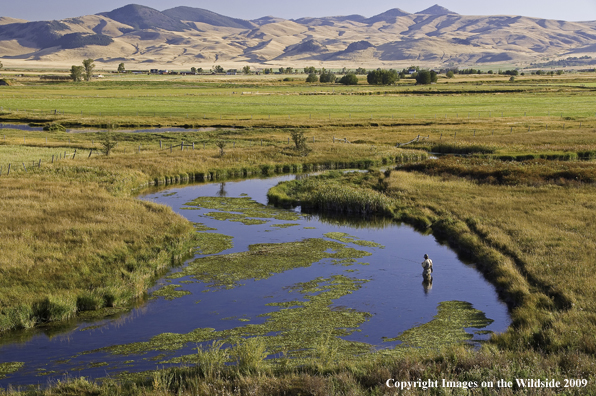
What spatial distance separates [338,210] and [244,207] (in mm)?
5931

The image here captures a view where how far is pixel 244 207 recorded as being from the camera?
116 feet

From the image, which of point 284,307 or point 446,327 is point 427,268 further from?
point 284,307

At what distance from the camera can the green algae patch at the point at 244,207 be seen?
3325cm

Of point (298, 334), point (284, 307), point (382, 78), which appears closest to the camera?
point (298, 334)

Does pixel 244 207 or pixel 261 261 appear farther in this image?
pixel 244 207

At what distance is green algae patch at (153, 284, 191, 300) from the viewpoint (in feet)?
66.2

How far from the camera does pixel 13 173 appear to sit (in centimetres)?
4003

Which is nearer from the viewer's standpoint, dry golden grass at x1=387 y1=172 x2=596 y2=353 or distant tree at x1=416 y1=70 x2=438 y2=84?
dry golden grass at x1=387 y1=172 x2=596 y2=353

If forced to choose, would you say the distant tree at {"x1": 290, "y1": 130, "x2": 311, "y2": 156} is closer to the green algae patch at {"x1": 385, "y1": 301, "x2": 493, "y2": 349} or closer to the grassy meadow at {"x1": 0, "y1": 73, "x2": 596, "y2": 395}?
the grassy meadow at {"x1": 0, "y1": 73, "x2": 596, "y2": 395}

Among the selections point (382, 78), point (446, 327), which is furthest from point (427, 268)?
point (382, 78)

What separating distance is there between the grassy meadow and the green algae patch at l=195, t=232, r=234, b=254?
0.80m

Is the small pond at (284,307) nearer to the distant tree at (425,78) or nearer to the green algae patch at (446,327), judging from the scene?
the green algae patch at (446,327)

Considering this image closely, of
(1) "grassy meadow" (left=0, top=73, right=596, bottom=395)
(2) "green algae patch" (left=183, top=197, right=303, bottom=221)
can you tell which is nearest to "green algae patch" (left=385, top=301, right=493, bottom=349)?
(1) "grassy meadow" (left=0, top=73, right=596, bottom=395)

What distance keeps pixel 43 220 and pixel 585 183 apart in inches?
1263
